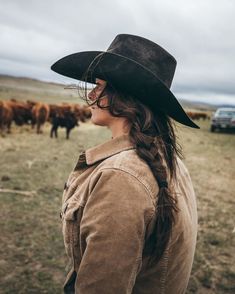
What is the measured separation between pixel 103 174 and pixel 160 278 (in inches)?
24.3

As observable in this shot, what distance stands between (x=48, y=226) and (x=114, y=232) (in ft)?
13.6

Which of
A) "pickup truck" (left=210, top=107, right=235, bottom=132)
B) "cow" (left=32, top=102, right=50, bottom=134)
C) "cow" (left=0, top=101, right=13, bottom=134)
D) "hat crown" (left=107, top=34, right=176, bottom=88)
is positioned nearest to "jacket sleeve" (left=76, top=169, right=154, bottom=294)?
"hat crown" (left=107, top=34, right=176, bottom=88)

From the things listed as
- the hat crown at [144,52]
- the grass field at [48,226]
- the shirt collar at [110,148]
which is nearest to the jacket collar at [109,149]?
the shirt collar at [110,148]

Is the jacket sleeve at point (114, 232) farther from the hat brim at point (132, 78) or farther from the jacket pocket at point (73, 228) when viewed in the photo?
the hat brim at point (132, 78)

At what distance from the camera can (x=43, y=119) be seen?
57.7 feet

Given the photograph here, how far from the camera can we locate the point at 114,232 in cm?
124

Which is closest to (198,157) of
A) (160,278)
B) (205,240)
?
(205,240)

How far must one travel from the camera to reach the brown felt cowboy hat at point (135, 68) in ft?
4.97

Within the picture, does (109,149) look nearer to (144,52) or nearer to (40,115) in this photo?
(144,52)

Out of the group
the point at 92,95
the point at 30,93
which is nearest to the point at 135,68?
the point at 92,95

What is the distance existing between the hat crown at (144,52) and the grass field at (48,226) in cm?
174

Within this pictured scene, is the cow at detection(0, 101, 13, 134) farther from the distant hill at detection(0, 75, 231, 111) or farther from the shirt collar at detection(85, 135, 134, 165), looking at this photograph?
the shirt collar at detection(85, 135, 134, 165)

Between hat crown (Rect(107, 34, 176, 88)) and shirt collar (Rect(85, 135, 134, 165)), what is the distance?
39 centimetres

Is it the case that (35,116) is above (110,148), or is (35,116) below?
below
